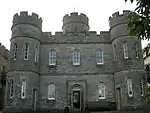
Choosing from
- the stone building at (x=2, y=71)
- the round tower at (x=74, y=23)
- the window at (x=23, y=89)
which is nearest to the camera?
the window at (x=23, y=89)

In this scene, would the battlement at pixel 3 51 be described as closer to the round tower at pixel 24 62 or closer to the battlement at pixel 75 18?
the round tower at pixel 24 62

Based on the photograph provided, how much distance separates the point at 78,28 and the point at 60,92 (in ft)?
35.8

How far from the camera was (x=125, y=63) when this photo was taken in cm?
2288

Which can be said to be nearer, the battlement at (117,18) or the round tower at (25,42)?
the round tower at (25,42)

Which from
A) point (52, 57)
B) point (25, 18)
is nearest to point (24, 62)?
point (52, 57)

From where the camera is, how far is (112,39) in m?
24.6

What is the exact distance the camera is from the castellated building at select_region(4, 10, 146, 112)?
872 inches

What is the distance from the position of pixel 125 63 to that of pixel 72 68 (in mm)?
6077

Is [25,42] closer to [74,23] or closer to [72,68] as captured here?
[72,68]

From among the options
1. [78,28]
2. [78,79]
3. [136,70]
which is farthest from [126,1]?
[78,28]

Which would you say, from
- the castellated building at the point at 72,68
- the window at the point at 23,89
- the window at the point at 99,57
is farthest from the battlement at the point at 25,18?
the window at the point at 99,57

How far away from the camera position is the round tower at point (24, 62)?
71.7ft

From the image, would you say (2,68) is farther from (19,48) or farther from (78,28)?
(78,28)

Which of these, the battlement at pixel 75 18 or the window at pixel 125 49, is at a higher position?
the battlement at pixel 75 18
